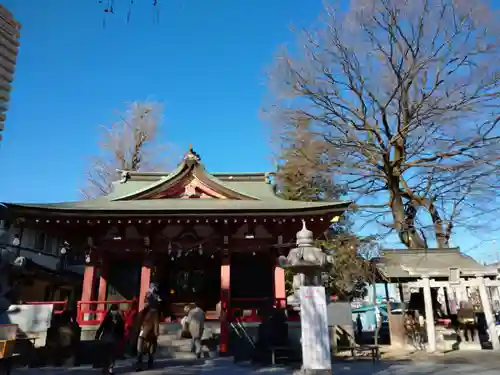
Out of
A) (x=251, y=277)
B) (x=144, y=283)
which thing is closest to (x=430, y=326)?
(x=251, y=277)

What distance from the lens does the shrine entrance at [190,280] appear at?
48.7 ft

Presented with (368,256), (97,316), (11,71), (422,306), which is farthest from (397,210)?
(11,71)

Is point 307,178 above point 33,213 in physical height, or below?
above

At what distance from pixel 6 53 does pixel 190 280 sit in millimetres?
10346

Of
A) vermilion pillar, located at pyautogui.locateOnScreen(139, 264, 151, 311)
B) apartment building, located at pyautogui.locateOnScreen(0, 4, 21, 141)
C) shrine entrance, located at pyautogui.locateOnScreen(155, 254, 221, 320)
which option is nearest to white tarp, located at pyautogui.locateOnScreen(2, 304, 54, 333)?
vermilion pillar, located at pyautogui.locateOnScreen(139, 264, 151, 311)

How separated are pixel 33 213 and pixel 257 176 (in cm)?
1006

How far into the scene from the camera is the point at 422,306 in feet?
49.0

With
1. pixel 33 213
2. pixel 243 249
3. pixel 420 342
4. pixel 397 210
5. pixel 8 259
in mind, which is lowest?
pixel 420 342

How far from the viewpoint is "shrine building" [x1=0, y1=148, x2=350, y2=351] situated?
12.3 metres

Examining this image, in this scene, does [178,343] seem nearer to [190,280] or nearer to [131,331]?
[131,331]

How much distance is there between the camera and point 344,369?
337 inches

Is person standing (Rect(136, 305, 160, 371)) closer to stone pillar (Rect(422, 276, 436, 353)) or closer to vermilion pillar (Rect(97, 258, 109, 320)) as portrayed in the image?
vermilion pillar (Rect(97, 258, 109, 320))

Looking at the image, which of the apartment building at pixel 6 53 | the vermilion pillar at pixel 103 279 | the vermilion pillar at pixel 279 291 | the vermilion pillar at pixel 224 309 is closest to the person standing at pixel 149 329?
the vermilion pillar at pixel 224 309

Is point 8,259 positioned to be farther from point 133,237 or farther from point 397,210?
point 397,210
